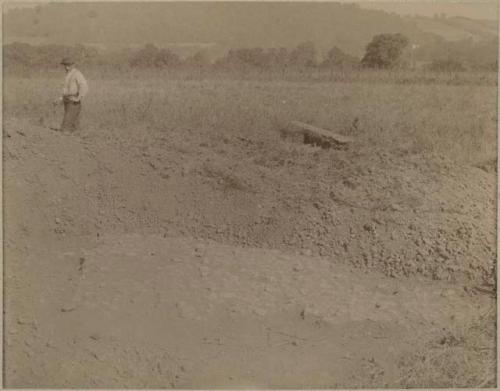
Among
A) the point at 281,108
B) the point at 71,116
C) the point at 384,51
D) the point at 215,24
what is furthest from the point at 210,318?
the point at 384,51

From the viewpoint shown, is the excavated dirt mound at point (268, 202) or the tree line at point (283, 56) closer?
the excavated dirt mound at point (268, 202)

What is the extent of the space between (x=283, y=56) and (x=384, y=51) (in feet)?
4.82

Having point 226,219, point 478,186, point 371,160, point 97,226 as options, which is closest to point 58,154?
point 97,226

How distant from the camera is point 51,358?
14.6ft

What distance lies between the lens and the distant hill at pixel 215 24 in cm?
546

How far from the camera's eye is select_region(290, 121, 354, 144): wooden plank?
6.38 metres

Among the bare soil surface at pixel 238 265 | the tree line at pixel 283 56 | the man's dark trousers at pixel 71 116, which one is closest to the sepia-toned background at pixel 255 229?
the bare soil surface at pixel 238 265

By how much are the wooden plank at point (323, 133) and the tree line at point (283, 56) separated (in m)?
1.37

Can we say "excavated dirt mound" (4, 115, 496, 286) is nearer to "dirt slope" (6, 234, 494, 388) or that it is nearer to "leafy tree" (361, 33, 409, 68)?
"dirt slope" (6, 234, 494, 388)

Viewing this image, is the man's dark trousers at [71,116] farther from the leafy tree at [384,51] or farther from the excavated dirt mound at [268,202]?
the leafy tree at [384,51]

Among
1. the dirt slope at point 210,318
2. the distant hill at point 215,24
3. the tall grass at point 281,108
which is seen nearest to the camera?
the dirt slope at point 210,318

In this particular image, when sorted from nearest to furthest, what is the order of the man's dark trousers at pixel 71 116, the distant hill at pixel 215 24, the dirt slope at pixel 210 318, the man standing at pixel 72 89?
the dirt slope at pixel 210 318
the distant hill at pixel 215 24
the man standing at pixel 72 89
the man's dark trousers at pixel 71 116

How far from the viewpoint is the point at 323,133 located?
654 centimetres

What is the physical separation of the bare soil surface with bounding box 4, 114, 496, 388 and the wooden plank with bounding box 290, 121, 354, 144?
0.98 feet
